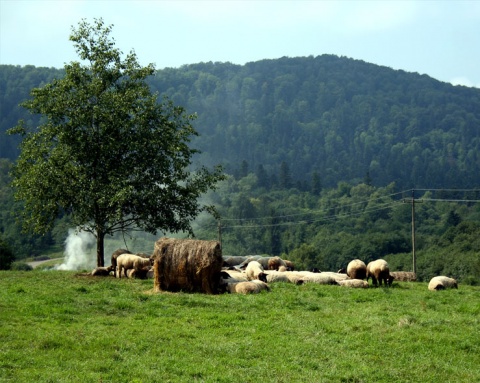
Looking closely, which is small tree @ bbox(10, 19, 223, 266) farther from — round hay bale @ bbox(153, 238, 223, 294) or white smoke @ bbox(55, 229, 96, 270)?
white smoke @ bbox(55, 229, 96, 270)

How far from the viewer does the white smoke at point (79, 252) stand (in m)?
122

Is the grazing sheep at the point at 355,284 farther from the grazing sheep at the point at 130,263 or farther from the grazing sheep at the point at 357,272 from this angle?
the grazing sheep at the point at 130,263

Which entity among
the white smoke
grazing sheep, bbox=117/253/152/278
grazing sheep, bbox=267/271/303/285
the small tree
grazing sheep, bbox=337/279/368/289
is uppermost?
the small tree

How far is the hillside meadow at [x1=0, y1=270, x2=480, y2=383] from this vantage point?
615 inches

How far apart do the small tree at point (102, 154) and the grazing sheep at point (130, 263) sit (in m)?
2.28

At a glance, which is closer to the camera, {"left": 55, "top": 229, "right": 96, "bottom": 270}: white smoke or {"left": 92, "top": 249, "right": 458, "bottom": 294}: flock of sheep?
{"left": 92, "top": 249, "right": 458, "bottom": 294}: flock of sheep

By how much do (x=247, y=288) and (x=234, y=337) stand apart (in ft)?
29.3

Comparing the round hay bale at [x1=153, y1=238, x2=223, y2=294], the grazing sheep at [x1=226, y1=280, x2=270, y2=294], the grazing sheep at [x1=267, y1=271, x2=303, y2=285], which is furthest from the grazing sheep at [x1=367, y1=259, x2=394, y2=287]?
the round hay bale at [x1=153, y1=238, x2=223, y2=294]

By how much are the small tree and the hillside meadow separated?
11301 millimetres

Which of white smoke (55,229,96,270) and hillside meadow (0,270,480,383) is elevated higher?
hillside meadow (0,270,480,383)

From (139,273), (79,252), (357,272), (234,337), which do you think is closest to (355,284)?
(357,272)

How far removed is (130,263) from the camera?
117 ft

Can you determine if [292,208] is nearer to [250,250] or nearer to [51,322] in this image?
[250,250]

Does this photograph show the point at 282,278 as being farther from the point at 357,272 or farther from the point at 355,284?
the point at 357,272
